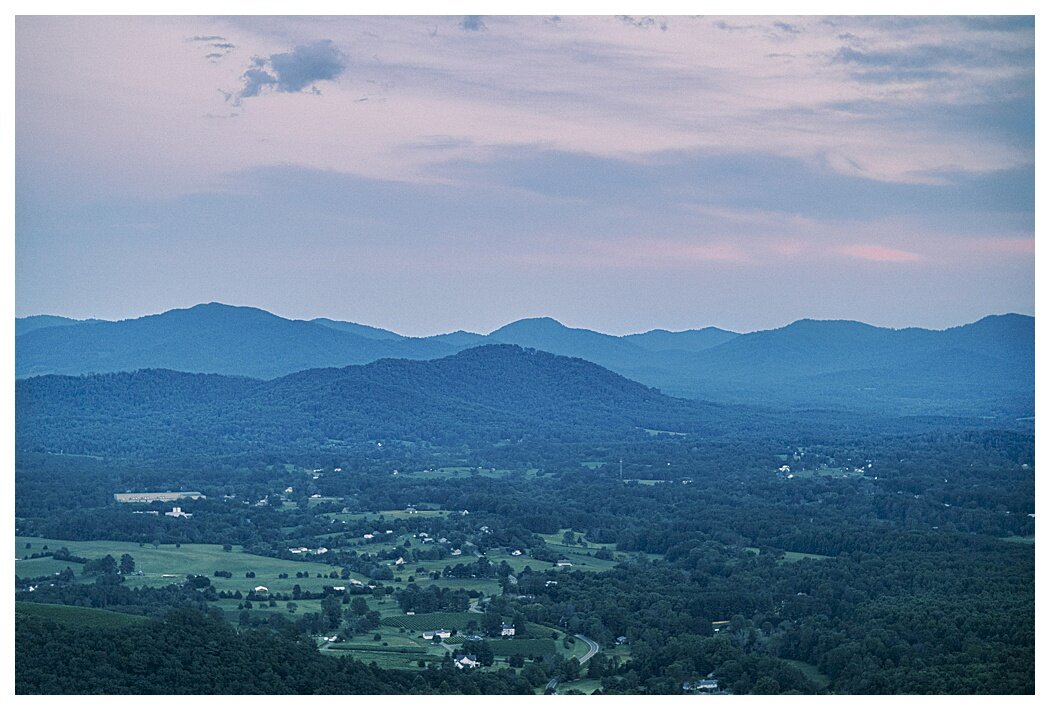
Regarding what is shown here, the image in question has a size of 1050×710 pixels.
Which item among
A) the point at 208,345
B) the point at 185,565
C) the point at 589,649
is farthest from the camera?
the point at 208,345

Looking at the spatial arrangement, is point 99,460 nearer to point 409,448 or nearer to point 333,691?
point 409,448

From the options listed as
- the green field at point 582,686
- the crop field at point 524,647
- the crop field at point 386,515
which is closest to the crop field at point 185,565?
the crop field at point 386,515

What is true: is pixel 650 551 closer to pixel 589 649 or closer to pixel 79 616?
pixel 589 649

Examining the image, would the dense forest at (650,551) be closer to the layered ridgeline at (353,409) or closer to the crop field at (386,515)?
the crop field at (386,515)

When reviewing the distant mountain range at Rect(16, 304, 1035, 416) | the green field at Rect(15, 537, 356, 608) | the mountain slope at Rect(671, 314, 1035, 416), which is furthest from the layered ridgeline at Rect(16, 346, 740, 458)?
the green field at Rect(15, 537, 356, 608)

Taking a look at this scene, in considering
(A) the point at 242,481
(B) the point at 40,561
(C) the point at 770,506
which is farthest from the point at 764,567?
(A) the point at 242,481

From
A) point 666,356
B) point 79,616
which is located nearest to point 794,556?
point 79,616
